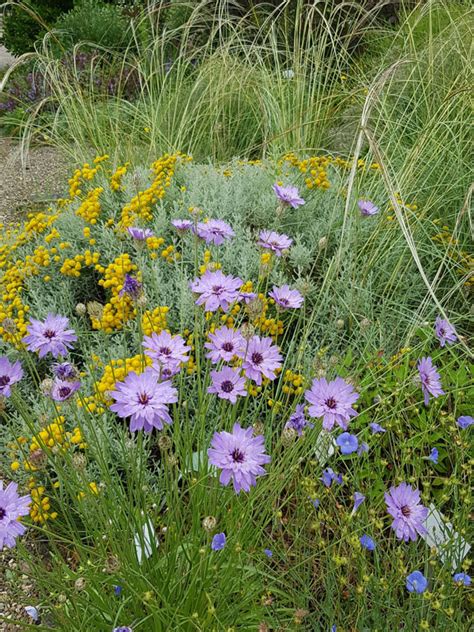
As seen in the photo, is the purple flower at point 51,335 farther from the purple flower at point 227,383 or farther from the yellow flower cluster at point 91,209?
the yellow flower cluster at point 91,209

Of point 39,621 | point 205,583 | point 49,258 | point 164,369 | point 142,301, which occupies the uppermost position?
point 142,301

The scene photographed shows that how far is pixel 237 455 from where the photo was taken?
1.10 m

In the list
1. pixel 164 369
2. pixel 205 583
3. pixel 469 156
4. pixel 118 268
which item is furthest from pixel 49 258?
pixel 469 156

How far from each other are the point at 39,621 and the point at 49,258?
60.3 inches

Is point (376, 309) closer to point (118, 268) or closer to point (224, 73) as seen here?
point (118, 268)

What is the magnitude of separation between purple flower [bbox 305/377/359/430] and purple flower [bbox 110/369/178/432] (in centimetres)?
27

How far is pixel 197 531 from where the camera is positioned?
1380 mm

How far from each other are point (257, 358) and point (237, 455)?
23 centimetres

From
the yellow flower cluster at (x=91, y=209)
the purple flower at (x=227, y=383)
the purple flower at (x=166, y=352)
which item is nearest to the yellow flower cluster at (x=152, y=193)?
the yellow flower cluster at (x=91, y=209)

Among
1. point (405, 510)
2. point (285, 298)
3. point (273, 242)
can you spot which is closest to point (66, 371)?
point (285, 298)

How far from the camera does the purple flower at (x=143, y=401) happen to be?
1.09 meters

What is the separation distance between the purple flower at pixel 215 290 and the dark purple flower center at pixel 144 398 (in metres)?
0.29

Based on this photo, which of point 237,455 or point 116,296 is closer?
point 237,455

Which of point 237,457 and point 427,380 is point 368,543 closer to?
point 427,380
